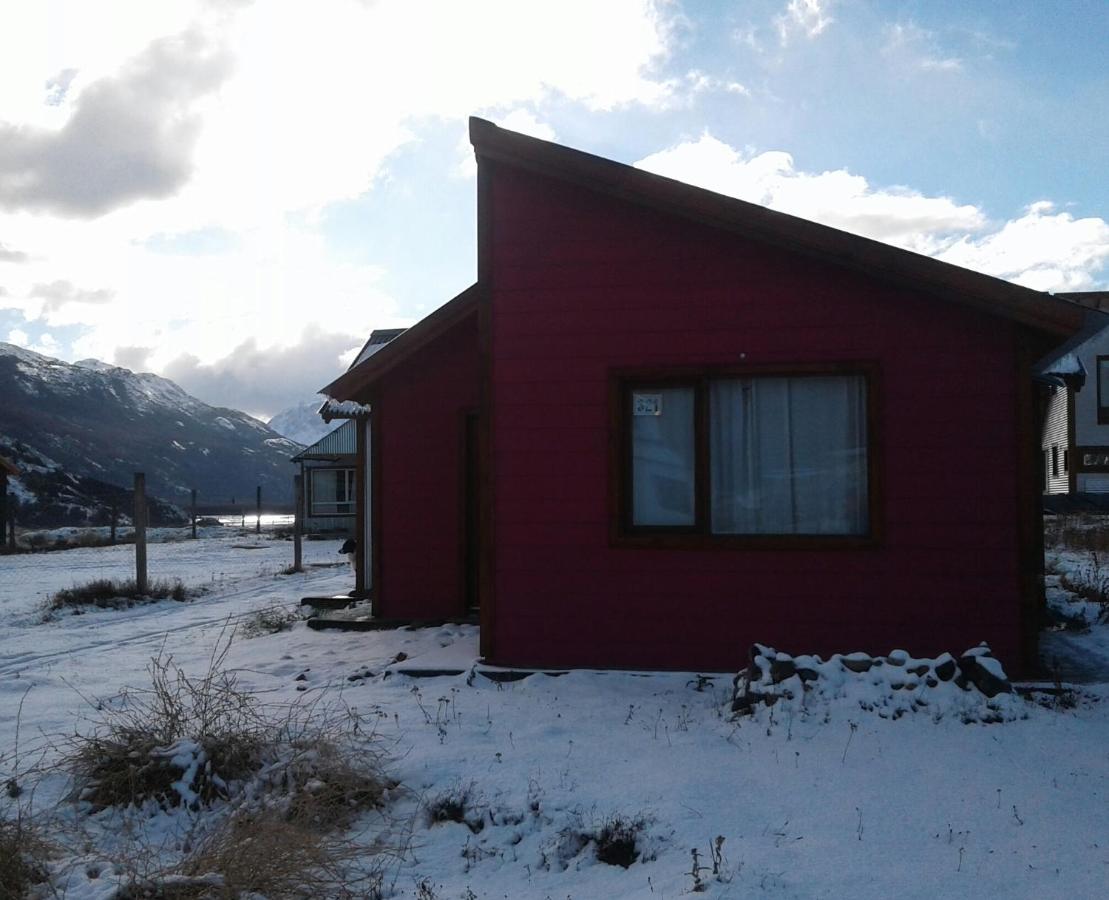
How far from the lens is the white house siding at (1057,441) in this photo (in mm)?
31547

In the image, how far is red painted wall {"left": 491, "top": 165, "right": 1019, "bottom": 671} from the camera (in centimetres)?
691

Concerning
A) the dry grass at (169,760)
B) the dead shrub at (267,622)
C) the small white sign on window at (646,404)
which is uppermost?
the small white sign on window at (646,404)

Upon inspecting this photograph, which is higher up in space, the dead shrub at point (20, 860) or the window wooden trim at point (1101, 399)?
the window wooden trim at point (1101, 399)

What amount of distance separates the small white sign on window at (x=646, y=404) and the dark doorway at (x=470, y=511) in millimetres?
3055

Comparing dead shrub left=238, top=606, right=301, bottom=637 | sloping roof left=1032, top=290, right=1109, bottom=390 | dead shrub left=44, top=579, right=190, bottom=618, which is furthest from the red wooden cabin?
dead shrub left=44, top=579, right=190, bottom=618

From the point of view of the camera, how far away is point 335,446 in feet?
120

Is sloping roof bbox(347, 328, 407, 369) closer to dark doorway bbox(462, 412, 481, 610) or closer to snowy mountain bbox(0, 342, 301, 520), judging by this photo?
dark doorway bbox(462, 412, 481, 610)

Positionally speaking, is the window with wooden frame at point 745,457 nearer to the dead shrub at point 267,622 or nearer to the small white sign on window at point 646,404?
the small white sign on window at point 646,404

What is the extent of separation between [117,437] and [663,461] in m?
170

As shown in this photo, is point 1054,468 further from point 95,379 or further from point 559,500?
point 95,379

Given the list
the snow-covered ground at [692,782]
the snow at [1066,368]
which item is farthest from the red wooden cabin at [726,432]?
the snow at [1066,368]

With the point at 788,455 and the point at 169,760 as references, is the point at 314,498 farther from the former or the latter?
the point at 169,760

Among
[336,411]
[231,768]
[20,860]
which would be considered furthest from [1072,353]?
[336,411]

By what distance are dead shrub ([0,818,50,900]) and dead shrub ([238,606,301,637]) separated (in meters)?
6.43
